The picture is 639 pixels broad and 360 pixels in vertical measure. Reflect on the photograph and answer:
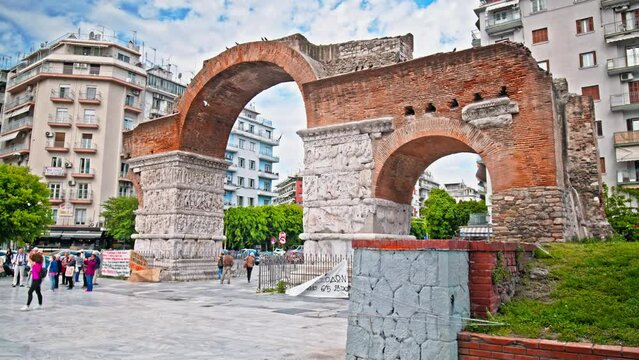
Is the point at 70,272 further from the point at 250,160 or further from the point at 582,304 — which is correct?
the point at 250,160

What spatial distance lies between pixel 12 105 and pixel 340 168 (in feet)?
135

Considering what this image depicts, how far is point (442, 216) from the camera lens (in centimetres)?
4356

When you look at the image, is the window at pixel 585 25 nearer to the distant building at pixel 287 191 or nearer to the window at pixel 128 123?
the window at pixel 128 123

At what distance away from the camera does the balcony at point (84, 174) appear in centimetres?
3838

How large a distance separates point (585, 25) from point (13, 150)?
43946mm

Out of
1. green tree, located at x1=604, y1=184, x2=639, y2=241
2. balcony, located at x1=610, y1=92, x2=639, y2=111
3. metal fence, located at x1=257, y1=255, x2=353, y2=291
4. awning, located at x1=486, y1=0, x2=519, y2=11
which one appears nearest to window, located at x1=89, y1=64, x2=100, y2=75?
awning, located at x1=486, y1=0, x2=519, y2=11

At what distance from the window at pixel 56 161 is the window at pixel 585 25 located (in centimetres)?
3778

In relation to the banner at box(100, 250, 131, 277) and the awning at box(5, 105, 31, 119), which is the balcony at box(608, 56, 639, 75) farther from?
the awning at box(5, 105, 31, 119)

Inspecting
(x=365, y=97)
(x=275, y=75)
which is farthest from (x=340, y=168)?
(x=275, y=75)

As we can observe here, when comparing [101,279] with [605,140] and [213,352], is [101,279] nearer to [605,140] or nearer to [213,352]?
[213,352]

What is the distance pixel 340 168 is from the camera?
13.6m

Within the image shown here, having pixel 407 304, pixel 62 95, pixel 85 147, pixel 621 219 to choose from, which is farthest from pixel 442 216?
pixel 407 304

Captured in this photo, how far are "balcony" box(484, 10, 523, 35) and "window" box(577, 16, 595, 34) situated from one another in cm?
348

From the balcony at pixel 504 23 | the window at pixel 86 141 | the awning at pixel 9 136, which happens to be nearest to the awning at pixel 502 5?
the balcony at pixel 504 23
